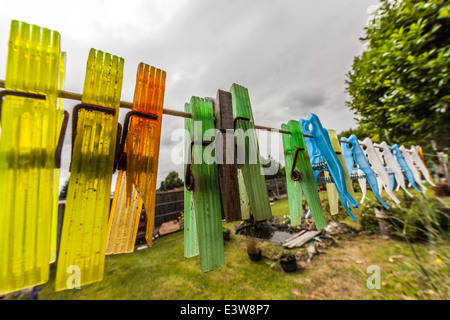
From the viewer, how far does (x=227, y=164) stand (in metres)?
0.81

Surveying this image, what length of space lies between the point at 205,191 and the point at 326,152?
1053 millimetres

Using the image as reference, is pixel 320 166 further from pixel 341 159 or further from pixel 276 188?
pixel 276 188

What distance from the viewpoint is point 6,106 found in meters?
0.53

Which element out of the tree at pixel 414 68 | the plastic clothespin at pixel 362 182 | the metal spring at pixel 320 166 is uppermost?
the tree at pixel 414 68

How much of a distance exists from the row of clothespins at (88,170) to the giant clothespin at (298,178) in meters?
0.44

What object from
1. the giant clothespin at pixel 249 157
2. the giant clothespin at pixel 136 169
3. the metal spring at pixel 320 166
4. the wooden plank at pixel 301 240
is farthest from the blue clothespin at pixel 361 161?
the wooden plank at pixel 301 240

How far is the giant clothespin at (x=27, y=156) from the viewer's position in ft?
1.62

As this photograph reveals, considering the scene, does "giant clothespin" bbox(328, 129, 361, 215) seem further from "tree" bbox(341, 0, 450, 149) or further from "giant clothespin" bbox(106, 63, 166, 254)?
"tree" bbox(341, 0, 450, 149)

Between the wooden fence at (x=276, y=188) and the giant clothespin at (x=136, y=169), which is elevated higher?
the giant clothespin at (x=136, y=169)

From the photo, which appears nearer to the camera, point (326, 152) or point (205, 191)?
point (205, 191)

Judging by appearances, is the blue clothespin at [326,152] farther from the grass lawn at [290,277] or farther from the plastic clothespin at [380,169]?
the grass lawn at [290,277]

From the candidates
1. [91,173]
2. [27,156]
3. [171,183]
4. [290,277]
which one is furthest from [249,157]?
[171,183]

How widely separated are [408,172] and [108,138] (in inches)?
180

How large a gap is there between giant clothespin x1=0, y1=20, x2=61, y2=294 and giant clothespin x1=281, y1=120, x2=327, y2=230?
126cm
